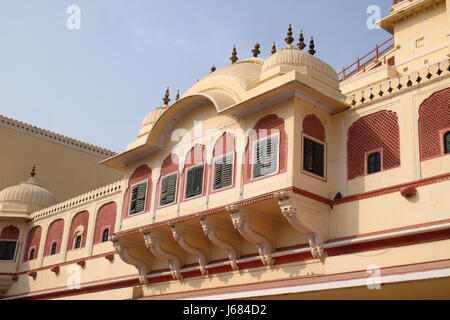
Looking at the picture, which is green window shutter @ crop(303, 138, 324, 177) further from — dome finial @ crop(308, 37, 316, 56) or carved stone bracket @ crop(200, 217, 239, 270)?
dome finial @ crop(308, 37, 316, 56)

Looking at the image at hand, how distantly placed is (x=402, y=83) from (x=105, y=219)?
1038 cm

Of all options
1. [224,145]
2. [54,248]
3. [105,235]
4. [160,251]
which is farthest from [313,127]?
[54,248]

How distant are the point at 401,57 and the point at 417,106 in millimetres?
5550

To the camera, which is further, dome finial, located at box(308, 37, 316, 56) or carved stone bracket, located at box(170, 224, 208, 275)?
dome finial, located at box(308, 37, 316, 56)

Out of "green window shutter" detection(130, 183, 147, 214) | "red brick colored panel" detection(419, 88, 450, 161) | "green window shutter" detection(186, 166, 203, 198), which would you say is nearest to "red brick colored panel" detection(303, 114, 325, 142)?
"red brick colored panel" detection(419, 88, 450, 161)

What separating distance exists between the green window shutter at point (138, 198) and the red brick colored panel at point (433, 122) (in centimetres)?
701

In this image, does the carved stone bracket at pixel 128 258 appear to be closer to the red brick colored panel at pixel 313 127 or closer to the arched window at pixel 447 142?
the red brick colored panel at pixel 313 127

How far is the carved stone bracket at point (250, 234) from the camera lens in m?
11.4

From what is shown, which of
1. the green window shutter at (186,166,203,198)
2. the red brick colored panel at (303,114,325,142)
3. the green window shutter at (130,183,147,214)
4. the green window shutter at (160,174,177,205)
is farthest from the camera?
the green window shutter at (130,183,147,214)

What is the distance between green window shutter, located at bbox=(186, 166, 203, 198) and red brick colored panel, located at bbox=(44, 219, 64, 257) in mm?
8021

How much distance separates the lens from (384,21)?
16.1 meters

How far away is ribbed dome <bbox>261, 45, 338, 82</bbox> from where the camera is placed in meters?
12.3

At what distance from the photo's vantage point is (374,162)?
10.9 metres

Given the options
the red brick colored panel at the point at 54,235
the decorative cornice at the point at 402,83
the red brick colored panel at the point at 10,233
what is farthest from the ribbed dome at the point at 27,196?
the decorative cornice at the point at 402,83
